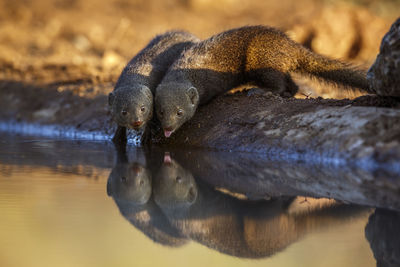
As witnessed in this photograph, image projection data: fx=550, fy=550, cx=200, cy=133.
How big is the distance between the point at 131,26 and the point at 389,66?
29.1ft

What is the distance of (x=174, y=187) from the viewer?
2.89 meters

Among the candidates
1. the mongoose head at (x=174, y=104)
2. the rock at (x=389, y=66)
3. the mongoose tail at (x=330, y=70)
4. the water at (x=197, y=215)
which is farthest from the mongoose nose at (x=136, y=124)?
the rock at (x=389, y=66)

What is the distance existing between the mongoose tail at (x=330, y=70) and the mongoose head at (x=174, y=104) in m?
1.32

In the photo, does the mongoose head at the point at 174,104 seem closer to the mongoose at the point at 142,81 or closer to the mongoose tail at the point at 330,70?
the mongoose at the point at 142,81

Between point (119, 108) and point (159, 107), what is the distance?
0.36 meters

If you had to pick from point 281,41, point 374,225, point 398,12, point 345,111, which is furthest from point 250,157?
point 398,12

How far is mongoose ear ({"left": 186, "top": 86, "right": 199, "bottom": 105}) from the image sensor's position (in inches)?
203

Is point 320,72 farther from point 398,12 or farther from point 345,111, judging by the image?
point 398,12

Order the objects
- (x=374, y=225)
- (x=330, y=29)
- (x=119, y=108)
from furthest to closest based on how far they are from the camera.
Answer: (x=330, y=29)
(x=119, y=108)
(x=374, y=225)

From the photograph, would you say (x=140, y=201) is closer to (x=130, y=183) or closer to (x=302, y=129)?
(x=130, y=183)

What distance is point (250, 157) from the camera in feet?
14.0

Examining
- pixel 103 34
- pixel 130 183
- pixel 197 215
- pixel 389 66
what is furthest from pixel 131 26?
pixel 197 215

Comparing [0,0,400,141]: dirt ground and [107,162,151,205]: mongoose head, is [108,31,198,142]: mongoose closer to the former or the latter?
[107,162,151,205]: mongoose head

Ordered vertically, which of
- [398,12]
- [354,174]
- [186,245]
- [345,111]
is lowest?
[186,245]
